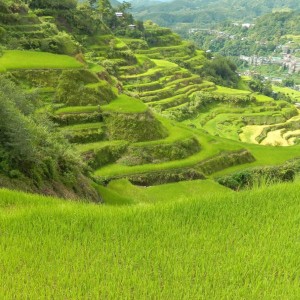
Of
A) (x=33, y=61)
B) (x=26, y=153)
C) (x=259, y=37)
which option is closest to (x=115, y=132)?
(x=33, y=61)

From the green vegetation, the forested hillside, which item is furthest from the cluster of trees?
the forested hillside

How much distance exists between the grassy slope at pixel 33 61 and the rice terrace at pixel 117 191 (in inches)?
4.4

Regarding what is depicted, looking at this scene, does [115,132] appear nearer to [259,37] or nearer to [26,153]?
[26,153]

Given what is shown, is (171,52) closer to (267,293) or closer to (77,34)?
(77,34)

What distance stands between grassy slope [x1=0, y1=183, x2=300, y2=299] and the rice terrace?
0.6 inches

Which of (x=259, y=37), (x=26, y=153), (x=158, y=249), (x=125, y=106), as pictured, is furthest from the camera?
(x=259, y=37)

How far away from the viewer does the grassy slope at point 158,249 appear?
3816 millimetres

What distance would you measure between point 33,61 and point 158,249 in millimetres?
21237

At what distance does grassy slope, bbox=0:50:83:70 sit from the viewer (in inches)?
877

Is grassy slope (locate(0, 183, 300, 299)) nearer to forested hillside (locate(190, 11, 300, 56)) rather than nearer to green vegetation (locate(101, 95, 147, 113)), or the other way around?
green vegetation (locate(101, 95, 147, 113))

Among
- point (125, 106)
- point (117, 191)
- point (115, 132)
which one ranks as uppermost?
point (125, 106)

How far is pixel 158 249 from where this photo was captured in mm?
4395

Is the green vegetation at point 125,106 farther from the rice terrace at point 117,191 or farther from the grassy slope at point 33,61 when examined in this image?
the grassy slope at point 33,61

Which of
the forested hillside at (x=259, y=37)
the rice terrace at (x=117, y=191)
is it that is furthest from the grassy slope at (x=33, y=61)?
the forested hillside at (x=259, y=37)
